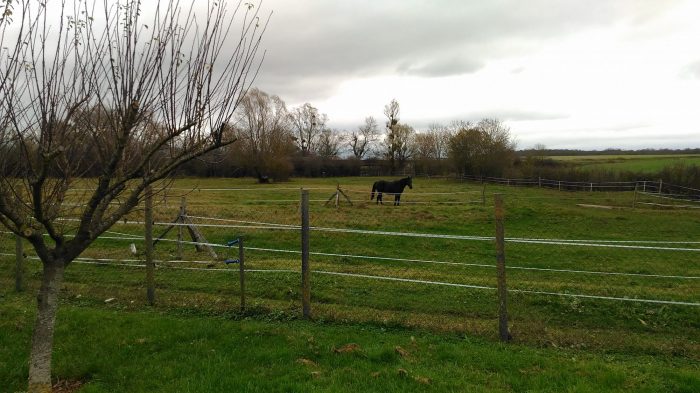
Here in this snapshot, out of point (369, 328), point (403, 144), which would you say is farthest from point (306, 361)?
point (403, 144)

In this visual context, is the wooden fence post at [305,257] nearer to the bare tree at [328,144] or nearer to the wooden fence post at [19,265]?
the wooden fence post at [19,265]

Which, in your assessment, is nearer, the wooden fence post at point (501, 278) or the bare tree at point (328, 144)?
the wooden fence post at point (501, 278)

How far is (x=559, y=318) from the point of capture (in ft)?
21.3

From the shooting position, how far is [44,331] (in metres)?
3.70

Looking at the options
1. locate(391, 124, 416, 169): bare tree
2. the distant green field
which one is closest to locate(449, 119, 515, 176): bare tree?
the distant green field

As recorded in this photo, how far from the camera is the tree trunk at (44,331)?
3.66m

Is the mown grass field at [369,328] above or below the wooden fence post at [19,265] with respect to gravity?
below

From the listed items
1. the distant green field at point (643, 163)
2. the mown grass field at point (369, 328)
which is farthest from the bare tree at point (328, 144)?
the mown grass field at point (369, 328)

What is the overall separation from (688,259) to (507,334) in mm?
9795

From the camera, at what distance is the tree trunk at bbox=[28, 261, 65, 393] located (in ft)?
12.0

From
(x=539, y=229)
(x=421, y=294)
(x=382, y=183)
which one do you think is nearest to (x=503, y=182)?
(x=382, y=183)

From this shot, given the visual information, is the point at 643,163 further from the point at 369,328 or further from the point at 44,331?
the point at 44,331

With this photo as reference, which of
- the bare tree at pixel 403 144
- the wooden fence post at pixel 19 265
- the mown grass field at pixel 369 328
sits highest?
the bare tree at pixel 403 144

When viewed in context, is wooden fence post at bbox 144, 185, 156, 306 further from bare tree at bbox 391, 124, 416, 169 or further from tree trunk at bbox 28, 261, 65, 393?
bare tree at bbox 391, 124, 416, 169
